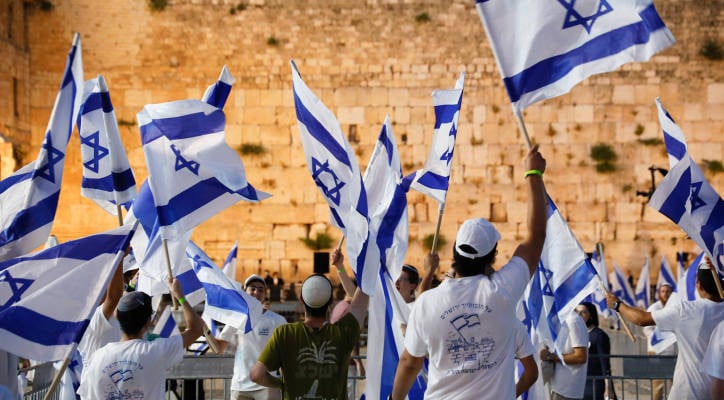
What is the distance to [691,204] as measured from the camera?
5.85m

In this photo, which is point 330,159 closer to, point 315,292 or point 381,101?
point 315,292

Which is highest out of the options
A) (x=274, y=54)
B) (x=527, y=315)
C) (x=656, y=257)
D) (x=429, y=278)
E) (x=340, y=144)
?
(x=274, y=54)

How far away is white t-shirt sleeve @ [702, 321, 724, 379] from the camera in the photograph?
468 centimetres

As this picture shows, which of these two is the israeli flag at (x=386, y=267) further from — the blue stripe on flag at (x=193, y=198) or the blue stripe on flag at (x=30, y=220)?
the blue stripe on flag at (x=30, y=220)

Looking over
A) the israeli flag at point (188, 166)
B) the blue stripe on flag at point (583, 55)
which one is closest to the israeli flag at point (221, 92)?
the israeli flag at point (188, 166)

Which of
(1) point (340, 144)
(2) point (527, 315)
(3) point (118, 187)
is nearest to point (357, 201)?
(1) point (340, 144)

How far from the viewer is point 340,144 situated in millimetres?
6266

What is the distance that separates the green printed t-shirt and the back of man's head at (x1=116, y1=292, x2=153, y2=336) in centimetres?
50

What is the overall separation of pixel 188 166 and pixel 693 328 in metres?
2.65

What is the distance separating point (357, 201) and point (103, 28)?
13.8 meters

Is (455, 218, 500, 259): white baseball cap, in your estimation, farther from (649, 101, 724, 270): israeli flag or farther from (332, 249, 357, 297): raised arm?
(649, 101, 724, 270): israeli flag

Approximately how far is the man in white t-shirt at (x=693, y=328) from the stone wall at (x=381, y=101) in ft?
43.2

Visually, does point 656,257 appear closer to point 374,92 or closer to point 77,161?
point 374,92

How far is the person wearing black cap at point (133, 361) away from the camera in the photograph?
4289mm
